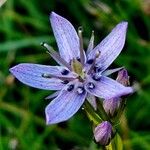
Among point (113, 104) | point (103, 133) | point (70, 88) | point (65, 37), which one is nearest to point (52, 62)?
point (65, 37)

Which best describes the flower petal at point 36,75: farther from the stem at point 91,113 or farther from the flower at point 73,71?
the stem at point 91,113

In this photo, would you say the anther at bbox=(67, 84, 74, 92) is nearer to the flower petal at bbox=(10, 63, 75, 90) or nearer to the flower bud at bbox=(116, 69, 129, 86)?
the flower petal at bbox=(10, 63, 75, 90)

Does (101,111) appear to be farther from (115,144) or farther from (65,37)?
(65,37)

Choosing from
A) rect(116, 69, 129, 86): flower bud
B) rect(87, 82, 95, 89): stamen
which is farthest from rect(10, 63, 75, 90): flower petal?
rect(116, 69, 129, 86): flower bud

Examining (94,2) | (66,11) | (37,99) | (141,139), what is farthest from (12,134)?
(66,11)

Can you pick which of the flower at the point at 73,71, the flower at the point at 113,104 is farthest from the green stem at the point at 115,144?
the flower at the point at 73,71

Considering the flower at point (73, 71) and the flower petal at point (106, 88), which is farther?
the flower at point (73, 71)

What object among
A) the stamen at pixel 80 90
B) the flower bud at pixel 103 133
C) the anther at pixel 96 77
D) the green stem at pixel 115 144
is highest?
the anther at pixel 96 77
